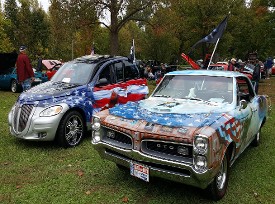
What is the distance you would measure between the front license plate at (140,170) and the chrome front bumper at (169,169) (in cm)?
5

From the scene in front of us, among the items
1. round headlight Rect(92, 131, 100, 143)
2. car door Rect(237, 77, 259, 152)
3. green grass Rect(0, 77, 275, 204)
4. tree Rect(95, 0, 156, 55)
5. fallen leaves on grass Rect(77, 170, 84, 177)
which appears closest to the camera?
green grass Rect(0, 77, 275, 204)

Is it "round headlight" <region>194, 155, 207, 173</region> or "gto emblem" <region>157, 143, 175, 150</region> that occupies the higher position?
"gto emblem" <region>157, 143, 175, 150</region>

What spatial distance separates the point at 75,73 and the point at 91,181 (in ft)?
10.9

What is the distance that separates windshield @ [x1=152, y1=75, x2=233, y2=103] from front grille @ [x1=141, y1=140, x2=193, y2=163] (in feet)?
5.07

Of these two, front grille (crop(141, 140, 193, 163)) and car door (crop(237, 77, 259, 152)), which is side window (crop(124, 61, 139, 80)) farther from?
front grille (crop(141, 140, 193, 163))

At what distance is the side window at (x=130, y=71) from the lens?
8193 millimetres

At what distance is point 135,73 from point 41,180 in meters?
4.52

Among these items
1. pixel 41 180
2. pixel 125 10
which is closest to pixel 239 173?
pixel 41 180

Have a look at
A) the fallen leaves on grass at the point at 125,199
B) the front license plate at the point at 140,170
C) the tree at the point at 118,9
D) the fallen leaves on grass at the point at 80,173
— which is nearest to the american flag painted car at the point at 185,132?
the front license plate at the point at 140,170

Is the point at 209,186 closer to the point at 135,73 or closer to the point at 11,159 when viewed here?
the point at 11,159

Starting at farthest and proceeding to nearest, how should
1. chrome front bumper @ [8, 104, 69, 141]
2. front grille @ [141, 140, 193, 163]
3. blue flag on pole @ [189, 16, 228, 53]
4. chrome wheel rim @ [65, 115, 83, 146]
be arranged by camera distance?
blue flag on pole @ [189, 16, 228, 53] → chrome wheel rim @ [65, 115, 83, 146] → chrome front bumper @ [8, 104, 69, 141] → front grille @ [141, 140, 193, 163]

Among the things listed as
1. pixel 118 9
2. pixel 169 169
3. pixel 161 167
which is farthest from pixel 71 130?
pixel 118 9

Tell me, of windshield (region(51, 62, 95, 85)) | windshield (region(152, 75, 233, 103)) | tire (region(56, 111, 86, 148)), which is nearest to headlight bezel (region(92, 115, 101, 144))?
windshield (region(152, 75, 233, 103))

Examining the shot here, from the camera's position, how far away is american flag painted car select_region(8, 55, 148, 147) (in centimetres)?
607
